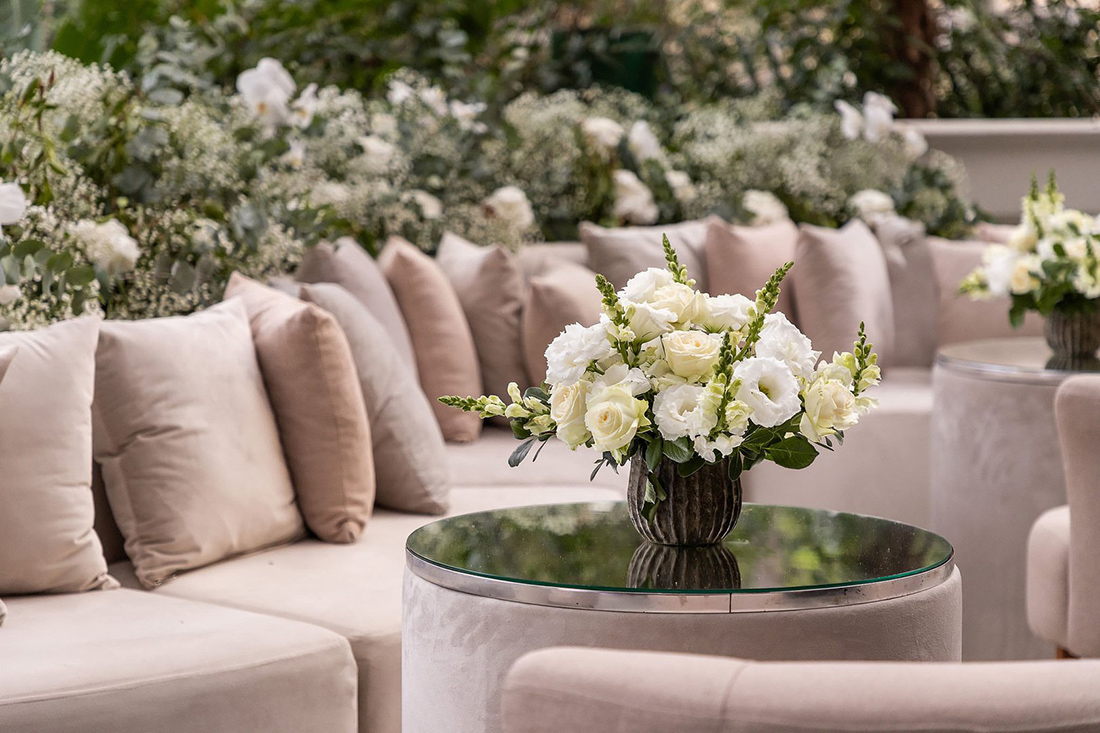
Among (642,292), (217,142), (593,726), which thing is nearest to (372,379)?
(217,142)

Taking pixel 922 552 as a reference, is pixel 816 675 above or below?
above

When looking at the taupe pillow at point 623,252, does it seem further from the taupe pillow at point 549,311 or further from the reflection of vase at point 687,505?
the reflection of vase at point 687,505

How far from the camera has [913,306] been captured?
13.9ft

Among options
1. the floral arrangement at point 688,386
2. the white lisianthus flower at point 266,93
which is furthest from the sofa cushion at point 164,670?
the white lisianthus flower at point 266,93

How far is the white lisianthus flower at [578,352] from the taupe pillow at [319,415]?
882 millimetres

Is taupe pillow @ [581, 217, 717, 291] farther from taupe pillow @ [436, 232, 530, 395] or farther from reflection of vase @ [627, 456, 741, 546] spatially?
reflection of vase @ [627, 456, 741, 546]

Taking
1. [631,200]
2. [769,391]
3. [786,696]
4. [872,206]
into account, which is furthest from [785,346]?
[872,206]

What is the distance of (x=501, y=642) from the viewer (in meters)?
1.54

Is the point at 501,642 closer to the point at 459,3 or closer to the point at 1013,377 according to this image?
the point at 1013,377

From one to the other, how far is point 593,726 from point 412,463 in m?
1.73

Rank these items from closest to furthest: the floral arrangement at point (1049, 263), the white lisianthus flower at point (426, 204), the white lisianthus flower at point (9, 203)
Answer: the white lisianthus flower at point (9, 203), the floral arrangement at point (1049, 263), the white lisianthus flower at point (426, 204)

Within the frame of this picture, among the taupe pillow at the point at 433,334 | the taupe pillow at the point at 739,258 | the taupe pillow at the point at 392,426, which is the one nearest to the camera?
the taupe pillow at the point at 392,426

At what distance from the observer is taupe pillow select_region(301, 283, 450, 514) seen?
2.59 meters

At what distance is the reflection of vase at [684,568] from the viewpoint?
155 cm
